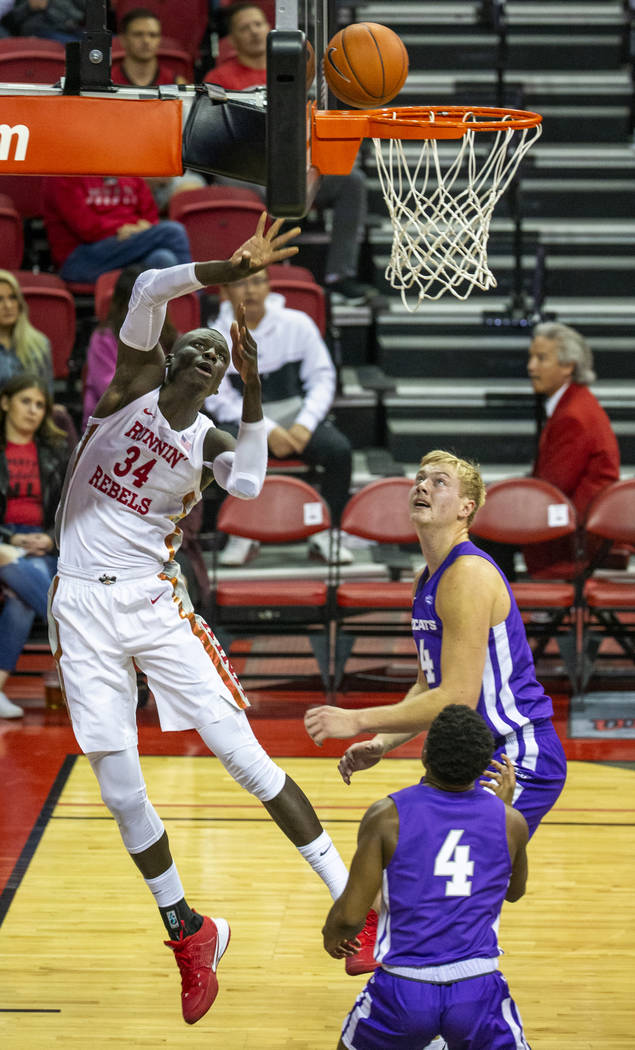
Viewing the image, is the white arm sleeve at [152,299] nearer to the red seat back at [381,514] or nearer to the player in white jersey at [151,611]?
the player in white jersey at [151,611]

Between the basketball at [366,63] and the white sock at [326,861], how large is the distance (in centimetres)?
232

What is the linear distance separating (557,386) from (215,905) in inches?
153

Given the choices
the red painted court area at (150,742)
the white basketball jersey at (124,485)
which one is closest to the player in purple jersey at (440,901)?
the white basketball jersey at (124,485)

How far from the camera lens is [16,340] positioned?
25.7ft

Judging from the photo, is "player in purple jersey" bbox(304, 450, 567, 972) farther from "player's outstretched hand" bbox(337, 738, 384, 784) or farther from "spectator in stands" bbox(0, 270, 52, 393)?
"spectator in stands" bbox(0, 270, 52, 393)

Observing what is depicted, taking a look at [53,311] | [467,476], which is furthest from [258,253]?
[53,311]

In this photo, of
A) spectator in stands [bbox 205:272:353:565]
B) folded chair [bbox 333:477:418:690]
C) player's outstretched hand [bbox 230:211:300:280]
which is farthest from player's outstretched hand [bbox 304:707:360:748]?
spectator in stands [bbox 205:272:353:565]

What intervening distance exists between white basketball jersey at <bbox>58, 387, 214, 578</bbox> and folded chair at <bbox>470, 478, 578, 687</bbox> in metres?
→ 3.13

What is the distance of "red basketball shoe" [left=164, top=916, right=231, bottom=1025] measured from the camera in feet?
13.6

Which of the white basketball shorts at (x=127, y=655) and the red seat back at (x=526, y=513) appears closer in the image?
the white basketball shorts at (x=127, y=655)

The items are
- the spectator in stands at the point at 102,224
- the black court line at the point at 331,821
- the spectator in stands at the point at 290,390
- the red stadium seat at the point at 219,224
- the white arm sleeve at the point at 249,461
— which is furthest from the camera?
the red stadium seat at the point at 219,224

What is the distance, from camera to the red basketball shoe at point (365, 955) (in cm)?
419

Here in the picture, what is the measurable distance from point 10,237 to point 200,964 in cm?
585

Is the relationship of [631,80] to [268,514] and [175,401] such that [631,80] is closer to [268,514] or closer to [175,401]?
[268,514]
